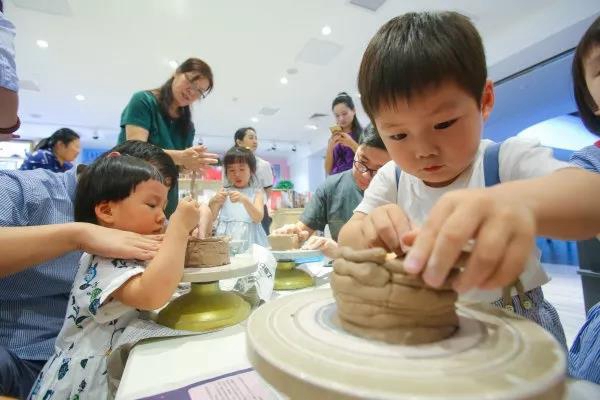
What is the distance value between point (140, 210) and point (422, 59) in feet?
2.77

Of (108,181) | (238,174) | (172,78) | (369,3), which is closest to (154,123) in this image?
(172,78)

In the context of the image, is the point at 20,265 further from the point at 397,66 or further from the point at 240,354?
the point at 397,66

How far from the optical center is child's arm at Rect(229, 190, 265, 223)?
7.74ft

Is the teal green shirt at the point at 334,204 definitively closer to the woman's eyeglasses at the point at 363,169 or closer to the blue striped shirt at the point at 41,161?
the woman's eyeglasses at the point at 363,169

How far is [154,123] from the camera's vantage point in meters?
1.73

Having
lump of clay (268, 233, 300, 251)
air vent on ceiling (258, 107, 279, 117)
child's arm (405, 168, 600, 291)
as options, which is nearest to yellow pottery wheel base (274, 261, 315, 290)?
lump of clay (268, 233, 300, 251)

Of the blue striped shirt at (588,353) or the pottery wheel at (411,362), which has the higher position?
the pottery wheel at (411,362)

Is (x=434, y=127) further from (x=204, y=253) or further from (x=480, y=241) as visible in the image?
(x=204, y=253)

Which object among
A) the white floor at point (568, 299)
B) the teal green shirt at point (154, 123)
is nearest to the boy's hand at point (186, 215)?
the teal green shirt at point (154, 123)

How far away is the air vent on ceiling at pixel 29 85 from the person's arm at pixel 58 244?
232 inches

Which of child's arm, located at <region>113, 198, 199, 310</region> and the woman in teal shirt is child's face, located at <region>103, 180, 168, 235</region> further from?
the woman in teal shirt

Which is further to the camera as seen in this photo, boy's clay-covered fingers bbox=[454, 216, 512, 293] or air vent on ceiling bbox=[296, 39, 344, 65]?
air vent on ceiling bbox=[296, 39, 344, 65]

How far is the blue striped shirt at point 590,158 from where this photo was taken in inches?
30.9

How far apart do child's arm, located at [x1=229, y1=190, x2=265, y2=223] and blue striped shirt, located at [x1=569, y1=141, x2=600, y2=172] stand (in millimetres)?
1937
